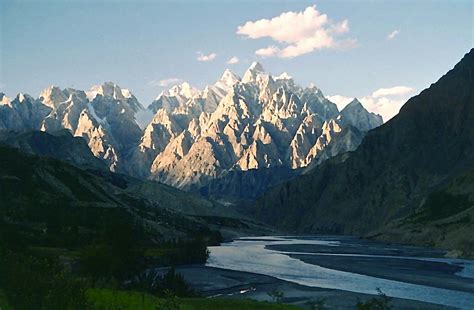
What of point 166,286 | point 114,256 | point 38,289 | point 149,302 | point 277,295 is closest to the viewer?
point 38,289

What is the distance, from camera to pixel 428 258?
173 metres

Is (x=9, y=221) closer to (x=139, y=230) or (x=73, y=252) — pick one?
(x=73, y=252)

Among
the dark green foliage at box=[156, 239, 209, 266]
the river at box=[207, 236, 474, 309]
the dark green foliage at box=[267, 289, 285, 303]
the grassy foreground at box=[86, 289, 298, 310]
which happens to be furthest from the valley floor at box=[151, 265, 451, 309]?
the dark green foliage at box=[156, 239, 209, 266]

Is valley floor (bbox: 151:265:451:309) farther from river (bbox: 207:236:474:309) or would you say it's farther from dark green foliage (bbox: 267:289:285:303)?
river (bbox: 207:236:474:309)

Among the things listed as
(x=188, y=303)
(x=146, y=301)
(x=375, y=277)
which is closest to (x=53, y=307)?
(x=146, y=301)

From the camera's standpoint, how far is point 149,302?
182ft

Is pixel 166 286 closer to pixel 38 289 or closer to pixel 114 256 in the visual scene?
A: pixel 114 256

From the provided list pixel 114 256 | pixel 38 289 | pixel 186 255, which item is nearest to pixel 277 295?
pixel 114 256

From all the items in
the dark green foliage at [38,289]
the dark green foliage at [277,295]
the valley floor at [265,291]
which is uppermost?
the dark green foliage at [38,289]

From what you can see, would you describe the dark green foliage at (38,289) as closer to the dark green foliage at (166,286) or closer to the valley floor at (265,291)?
the dark green foliage at (166,286)

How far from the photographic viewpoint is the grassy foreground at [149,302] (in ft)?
166

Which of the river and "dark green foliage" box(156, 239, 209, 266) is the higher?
"dark green foliage" box(156, 239, 209, 266)

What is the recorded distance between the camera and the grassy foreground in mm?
50747

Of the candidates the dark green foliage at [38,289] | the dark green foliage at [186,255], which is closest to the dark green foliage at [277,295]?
the dark green foliage at [38,289]
